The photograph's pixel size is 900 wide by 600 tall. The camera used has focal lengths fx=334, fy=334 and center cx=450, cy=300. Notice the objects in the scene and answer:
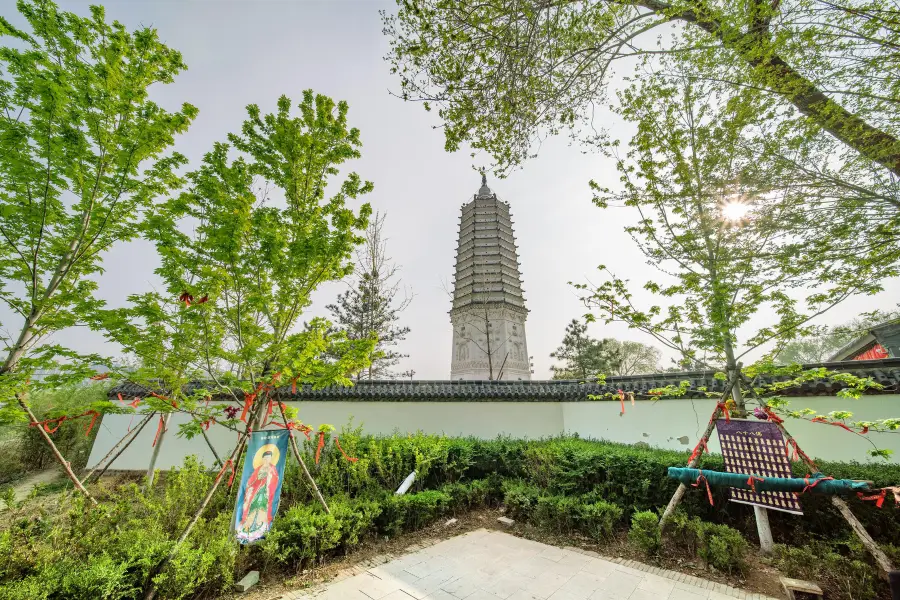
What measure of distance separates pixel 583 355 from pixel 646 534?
824 inches

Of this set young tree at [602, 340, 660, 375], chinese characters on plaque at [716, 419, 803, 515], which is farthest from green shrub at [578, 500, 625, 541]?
young tree at [602, 340, 660, 375]

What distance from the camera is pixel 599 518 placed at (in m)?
4.86

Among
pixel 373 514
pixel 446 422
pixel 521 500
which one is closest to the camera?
pixel 373 514

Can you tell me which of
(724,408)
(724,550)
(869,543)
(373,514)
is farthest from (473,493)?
(869,543)

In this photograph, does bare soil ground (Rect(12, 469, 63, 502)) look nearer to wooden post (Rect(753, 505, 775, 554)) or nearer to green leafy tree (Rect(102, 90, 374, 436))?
green leafy tree (Rect(102, 90, 374, 436))

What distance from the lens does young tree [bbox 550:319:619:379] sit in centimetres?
2350

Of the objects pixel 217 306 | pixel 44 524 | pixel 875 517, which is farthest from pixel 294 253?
pixel 875 517

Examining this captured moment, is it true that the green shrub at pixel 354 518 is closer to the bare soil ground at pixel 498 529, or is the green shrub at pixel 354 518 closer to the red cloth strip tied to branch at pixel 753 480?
the bare soil ground at pixel 498 529

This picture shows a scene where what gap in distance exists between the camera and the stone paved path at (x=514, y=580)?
3.46m

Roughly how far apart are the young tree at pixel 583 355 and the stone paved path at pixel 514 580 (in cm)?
2037

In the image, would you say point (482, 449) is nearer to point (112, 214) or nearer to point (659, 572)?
point (659, 572)

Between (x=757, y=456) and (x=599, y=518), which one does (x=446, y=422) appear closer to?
(x=599, y=518)

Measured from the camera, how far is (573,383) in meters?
10.5

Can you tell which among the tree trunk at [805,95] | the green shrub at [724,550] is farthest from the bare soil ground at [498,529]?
the tree trunk at [805,95]
